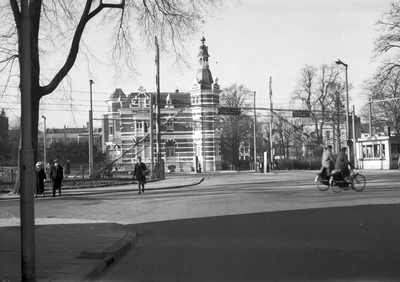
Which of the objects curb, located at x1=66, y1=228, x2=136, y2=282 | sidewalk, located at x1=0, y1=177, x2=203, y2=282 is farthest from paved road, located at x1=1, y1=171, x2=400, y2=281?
Answer: sidewalk, located at x1=0, y1=177, x2=203, y2=282

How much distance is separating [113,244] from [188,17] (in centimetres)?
1146

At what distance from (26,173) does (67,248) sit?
9.00 feet

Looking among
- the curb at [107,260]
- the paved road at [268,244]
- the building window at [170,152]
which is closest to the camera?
the curb at [107,260]

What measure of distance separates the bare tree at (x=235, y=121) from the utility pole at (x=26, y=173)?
62.0 m

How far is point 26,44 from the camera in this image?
6.29m

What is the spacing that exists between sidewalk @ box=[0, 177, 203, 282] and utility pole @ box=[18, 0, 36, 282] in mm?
353

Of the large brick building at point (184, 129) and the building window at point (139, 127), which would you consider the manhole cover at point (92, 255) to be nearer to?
the large brick building at point (184, 129)

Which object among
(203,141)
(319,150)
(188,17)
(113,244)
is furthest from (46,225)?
(319,150)

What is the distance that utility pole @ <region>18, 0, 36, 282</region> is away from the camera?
604 cm

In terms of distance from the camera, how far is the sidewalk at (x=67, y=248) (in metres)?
6.65

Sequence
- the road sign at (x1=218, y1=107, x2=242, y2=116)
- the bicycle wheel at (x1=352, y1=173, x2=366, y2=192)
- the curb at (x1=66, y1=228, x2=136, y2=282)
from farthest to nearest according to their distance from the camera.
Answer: the road sign at (x1=218, y1=107, x2=242, y2=116) → the bicycle wheel at (x1=352, y1=173, x2=366, y2=192) → the curb at (x1=66, y1=228, x2=136, y2=282)

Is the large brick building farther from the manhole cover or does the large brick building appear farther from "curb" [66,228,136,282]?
the manhole cover

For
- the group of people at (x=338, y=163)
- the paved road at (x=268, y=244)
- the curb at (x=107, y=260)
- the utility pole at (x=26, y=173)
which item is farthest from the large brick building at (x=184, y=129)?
the utility pole at (x=26, y=173)

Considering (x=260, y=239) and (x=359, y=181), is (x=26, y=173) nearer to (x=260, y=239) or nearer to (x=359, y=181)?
(x=260, y=239)
